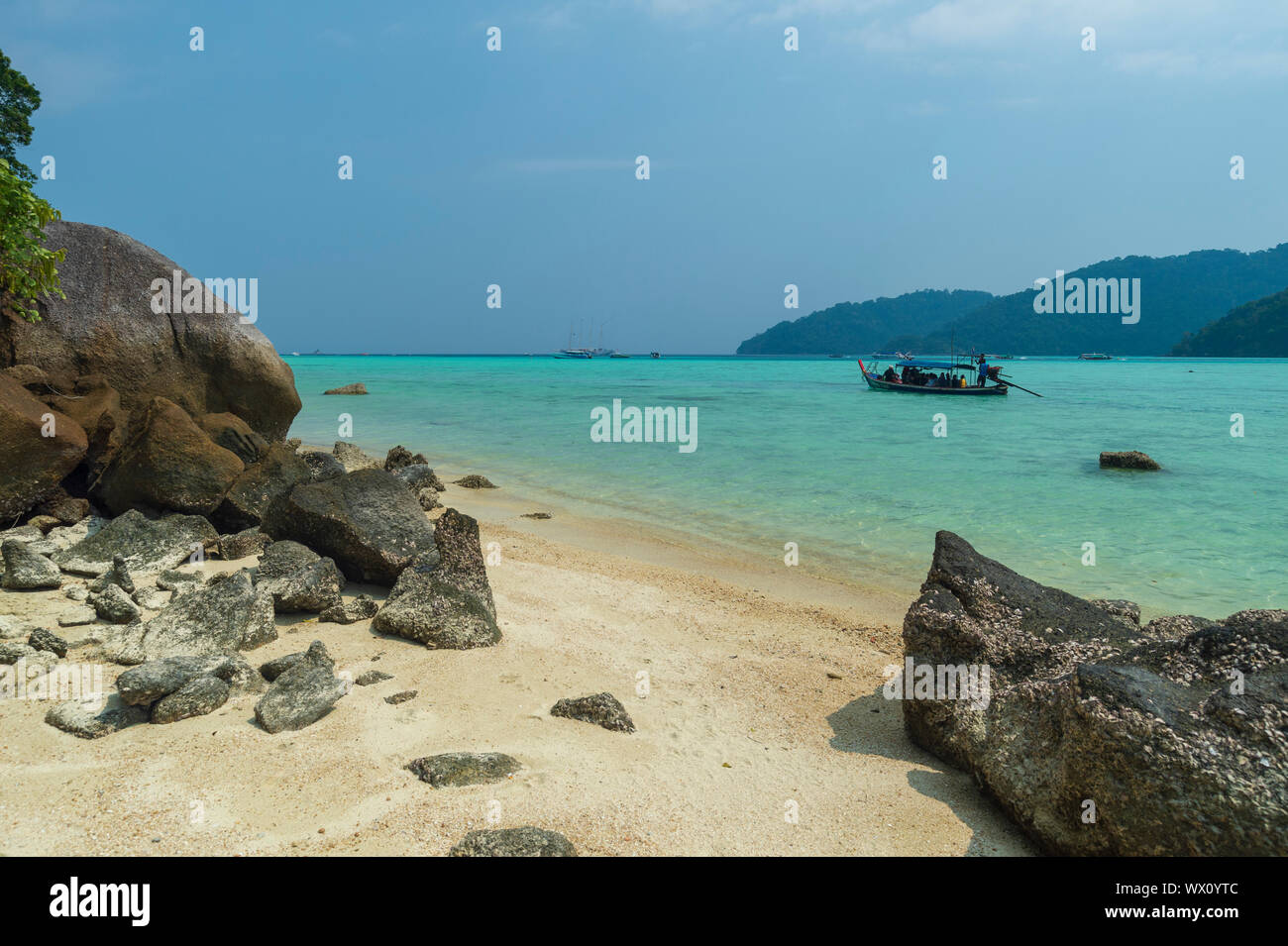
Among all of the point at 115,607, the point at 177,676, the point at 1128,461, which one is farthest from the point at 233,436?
the point at 1128,461

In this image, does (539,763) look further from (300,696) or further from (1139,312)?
(1139,312)

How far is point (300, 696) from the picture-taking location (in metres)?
4.24

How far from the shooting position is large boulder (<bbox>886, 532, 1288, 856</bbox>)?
9.52ft

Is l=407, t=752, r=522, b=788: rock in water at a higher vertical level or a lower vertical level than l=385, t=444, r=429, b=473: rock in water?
lower

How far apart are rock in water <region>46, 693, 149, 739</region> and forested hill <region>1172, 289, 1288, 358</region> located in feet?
513

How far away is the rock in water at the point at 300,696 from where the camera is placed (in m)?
4.08

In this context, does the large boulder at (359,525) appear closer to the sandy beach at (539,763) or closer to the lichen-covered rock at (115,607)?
the sandy beach at (539,763)

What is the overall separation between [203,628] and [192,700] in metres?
1.11

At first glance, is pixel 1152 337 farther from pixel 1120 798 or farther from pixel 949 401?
pixel 1120 798

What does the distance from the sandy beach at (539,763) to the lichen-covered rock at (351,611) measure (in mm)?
86

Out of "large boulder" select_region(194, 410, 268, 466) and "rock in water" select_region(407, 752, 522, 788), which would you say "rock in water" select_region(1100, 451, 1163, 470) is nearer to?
"large boulder" select_region(194, 410, 268, 466)

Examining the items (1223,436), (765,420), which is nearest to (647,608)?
(765,420)

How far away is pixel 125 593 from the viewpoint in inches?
225

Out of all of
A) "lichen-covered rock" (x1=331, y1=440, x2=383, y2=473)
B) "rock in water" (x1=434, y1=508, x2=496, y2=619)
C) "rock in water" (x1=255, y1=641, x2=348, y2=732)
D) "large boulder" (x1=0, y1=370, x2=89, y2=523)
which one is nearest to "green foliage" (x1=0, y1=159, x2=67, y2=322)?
"large boulder" (x1=0, y1=370, x2=89, y2=523)
